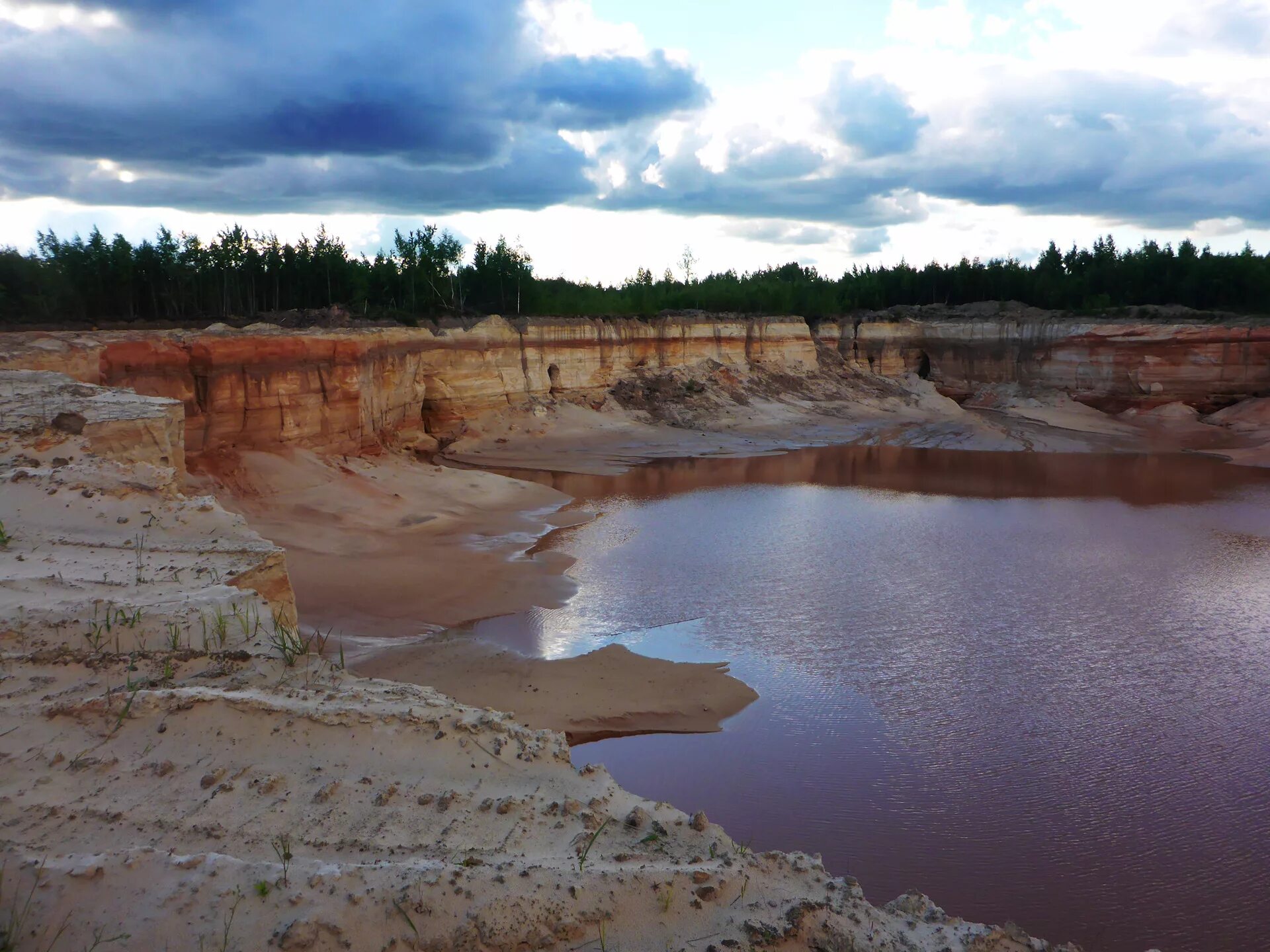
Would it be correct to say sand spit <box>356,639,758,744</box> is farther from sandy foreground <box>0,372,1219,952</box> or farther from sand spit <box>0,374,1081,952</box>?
sand spit <box>0,374,1081,952</box>

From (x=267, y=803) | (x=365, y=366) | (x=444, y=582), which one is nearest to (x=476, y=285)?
(x=365, y=366)

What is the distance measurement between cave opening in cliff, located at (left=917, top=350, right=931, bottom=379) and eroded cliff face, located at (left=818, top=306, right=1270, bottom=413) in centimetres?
4

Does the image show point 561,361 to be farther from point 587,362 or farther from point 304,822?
point 304,822

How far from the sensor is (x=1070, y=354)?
A: 35281 mm

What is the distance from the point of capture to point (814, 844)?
6410 mm

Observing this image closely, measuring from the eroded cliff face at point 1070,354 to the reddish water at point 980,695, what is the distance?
1757 centimetres

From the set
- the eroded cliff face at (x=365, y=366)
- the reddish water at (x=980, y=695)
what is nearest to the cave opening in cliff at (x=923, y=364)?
the eroded cliff face at (x=365, y=366)

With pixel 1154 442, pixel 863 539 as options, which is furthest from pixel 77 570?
pixel 1154 442

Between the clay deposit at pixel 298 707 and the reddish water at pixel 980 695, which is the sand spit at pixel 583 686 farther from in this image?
the reddish water at pixel 980 695

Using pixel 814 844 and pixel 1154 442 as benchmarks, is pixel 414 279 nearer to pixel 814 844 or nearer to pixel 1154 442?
pixel 1154 442

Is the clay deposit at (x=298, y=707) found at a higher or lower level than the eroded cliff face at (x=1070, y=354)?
lower

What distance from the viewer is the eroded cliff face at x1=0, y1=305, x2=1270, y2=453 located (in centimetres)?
1385

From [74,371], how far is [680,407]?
2156cm

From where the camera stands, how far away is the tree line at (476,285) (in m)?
24.7
